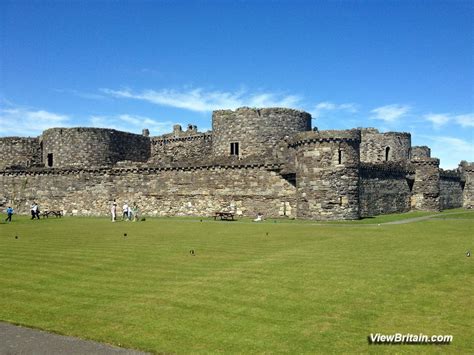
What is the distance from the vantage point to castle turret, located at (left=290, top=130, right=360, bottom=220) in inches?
1220

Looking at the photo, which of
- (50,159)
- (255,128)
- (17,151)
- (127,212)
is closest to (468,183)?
(255,128)

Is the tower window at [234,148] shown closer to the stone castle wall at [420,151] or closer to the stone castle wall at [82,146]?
the stone castle wall at [82,146]

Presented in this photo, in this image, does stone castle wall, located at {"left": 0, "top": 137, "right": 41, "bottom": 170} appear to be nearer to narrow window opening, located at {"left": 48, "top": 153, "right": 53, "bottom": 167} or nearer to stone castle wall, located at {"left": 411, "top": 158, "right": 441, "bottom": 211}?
narrow window opening, located at {"left": 48, "top": 153, "right": 53, "bottom": 167}

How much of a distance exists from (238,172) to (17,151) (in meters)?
28.0

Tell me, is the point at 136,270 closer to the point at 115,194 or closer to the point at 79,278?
the point at 79,278

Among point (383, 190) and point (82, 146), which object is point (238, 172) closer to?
point (383, 190)

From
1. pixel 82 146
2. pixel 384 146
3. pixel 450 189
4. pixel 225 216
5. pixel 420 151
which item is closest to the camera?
pixel 225 216

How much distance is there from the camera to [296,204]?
33.2m

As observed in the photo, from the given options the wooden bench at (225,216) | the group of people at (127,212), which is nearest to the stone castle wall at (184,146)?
the group of people at (127,212)

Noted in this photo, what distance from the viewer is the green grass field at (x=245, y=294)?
299 inches

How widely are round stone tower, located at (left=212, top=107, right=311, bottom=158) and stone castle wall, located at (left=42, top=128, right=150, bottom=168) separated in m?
12.4

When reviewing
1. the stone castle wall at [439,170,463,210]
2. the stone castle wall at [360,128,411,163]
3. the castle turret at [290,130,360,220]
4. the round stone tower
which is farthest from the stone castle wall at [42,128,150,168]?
the stone castle wall at [439,170,463,210]

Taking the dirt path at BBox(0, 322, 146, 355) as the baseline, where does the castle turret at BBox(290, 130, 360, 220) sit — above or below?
above

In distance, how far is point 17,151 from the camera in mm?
50094
